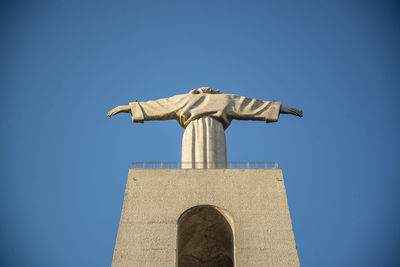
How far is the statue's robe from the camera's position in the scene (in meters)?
Answer: 19.1

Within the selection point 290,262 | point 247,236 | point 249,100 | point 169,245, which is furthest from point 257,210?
point 249,100

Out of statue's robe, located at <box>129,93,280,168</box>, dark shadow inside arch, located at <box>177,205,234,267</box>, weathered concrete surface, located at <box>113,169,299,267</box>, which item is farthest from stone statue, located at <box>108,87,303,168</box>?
dark shadow inside arch, located at <box>177,205,234,267</box>

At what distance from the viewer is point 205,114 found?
20.2m

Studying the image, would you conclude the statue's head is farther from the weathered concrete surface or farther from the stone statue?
the weathered concrete surface

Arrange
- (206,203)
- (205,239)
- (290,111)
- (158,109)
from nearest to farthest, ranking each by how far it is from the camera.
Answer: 1. (206,203)
2. (205,239)
3. (158,109)
4. (290,111)

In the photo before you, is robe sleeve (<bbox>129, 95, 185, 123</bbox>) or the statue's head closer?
robe sleeve (<bbox>129, 95, 185, 123</bbox>)

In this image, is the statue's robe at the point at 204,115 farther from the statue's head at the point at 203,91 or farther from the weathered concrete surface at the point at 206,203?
the weathered concrete surface at the point at 206,203

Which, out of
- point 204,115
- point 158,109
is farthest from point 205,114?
point 158,109

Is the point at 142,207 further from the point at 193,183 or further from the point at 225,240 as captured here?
the point at 225,240

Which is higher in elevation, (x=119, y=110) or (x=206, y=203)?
(x=119, y=110)

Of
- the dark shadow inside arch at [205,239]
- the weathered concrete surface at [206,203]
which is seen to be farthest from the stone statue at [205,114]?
the dark shadow inside arch at [205,239]

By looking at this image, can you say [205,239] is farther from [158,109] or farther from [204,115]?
[158,109]

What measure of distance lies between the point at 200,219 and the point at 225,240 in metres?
1.85

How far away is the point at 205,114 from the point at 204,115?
0.19ft
